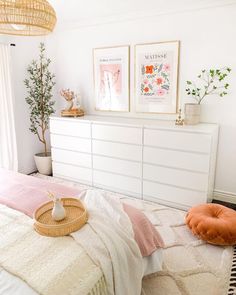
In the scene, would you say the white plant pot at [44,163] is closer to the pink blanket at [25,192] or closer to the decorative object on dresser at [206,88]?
the pink blanket at [25,192]

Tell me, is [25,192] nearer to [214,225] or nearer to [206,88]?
[214,225]

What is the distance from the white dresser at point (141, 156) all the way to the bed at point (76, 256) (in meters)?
1.11

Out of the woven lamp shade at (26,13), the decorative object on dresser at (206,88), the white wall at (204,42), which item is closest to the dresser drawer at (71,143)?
the white wall at (204,42)

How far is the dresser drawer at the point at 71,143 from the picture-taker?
10.9 ft

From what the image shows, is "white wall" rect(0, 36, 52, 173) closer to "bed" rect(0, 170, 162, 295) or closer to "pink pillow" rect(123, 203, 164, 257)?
"bed" rect(0, 170, 162, 295)

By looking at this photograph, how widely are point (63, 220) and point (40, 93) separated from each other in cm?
252

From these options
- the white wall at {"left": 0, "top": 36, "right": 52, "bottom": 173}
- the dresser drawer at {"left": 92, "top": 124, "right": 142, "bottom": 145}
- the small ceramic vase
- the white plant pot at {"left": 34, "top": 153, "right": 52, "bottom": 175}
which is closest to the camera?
the small ceramic vase

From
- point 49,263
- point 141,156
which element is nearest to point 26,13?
Result: point 49,263

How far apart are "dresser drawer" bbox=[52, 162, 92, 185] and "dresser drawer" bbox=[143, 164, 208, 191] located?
2.81 feet

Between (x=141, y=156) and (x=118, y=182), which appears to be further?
(x=118, y=182)

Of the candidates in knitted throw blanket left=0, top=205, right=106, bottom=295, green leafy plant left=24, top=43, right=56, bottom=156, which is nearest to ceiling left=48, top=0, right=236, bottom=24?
green leafy plant left=24, top=43, right=56, bottom=156

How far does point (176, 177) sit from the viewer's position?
274 centimetres

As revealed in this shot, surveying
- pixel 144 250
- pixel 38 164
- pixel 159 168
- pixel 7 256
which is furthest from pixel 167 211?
pixel 38 164

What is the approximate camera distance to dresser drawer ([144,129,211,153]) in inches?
98.7
